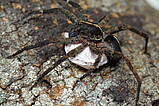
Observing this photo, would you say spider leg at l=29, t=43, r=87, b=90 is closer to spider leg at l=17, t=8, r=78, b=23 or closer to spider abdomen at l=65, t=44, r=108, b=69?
spider abdomen at l=65, t=44, r=108, b=69

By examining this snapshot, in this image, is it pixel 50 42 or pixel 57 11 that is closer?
pixel 50 42

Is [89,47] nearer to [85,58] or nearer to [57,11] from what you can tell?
[85,58]

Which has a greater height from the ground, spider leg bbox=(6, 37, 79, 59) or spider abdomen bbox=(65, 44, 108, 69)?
spider leg bbox=(6, 37, 79, 59)

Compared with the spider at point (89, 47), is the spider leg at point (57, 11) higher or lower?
Result: higher

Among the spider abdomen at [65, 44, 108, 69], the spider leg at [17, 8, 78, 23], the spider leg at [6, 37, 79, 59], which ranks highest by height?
the spider leg at [17, 8, 78, 23]

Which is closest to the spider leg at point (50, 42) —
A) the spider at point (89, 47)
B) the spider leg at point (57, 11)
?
the spider at point (89, 47)

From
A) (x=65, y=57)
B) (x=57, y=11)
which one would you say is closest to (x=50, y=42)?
(x=65, y=57)

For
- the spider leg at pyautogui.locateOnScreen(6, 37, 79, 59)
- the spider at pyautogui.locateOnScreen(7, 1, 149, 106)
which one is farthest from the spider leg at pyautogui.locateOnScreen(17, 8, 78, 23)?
the spider leg at pyautogui.locateOnScreen(6, 37, 79, 59)

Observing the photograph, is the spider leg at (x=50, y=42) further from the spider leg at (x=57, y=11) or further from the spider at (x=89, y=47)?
the spider leg at (x=57, y=11)
